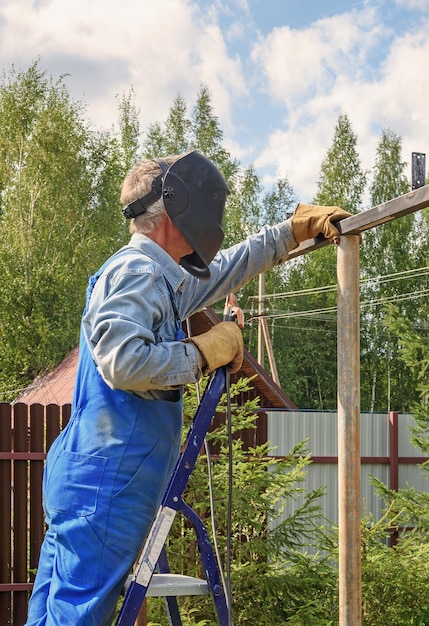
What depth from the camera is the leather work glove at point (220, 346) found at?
7.92 ft

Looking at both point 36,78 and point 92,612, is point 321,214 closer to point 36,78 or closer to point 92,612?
point 92,612

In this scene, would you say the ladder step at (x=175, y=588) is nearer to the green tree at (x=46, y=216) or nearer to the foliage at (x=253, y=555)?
the foliage at (x=253, y=555)

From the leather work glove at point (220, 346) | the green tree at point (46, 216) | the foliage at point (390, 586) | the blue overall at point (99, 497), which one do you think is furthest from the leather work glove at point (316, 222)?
the green tree at point (46, 216)

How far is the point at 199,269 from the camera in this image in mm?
2666

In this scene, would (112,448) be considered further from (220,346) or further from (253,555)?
(253,555)

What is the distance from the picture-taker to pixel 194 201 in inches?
100

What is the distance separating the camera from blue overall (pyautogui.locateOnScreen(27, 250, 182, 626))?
2.30m

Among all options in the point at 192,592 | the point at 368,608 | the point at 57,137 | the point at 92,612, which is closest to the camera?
the point at 92,612

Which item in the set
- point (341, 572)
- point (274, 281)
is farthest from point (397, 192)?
point (341, 572)

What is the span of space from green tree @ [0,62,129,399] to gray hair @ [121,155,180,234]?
763 inches

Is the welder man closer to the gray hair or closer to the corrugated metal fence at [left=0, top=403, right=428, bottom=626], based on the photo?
the gray hair

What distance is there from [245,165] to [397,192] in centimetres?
533

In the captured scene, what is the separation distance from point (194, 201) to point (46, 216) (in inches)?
838

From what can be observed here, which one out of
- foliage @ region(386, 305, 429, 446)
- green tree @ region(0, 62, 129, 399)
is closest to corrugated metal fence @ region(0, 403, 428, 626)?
foliage @ region(386, 305, 429, 446)
